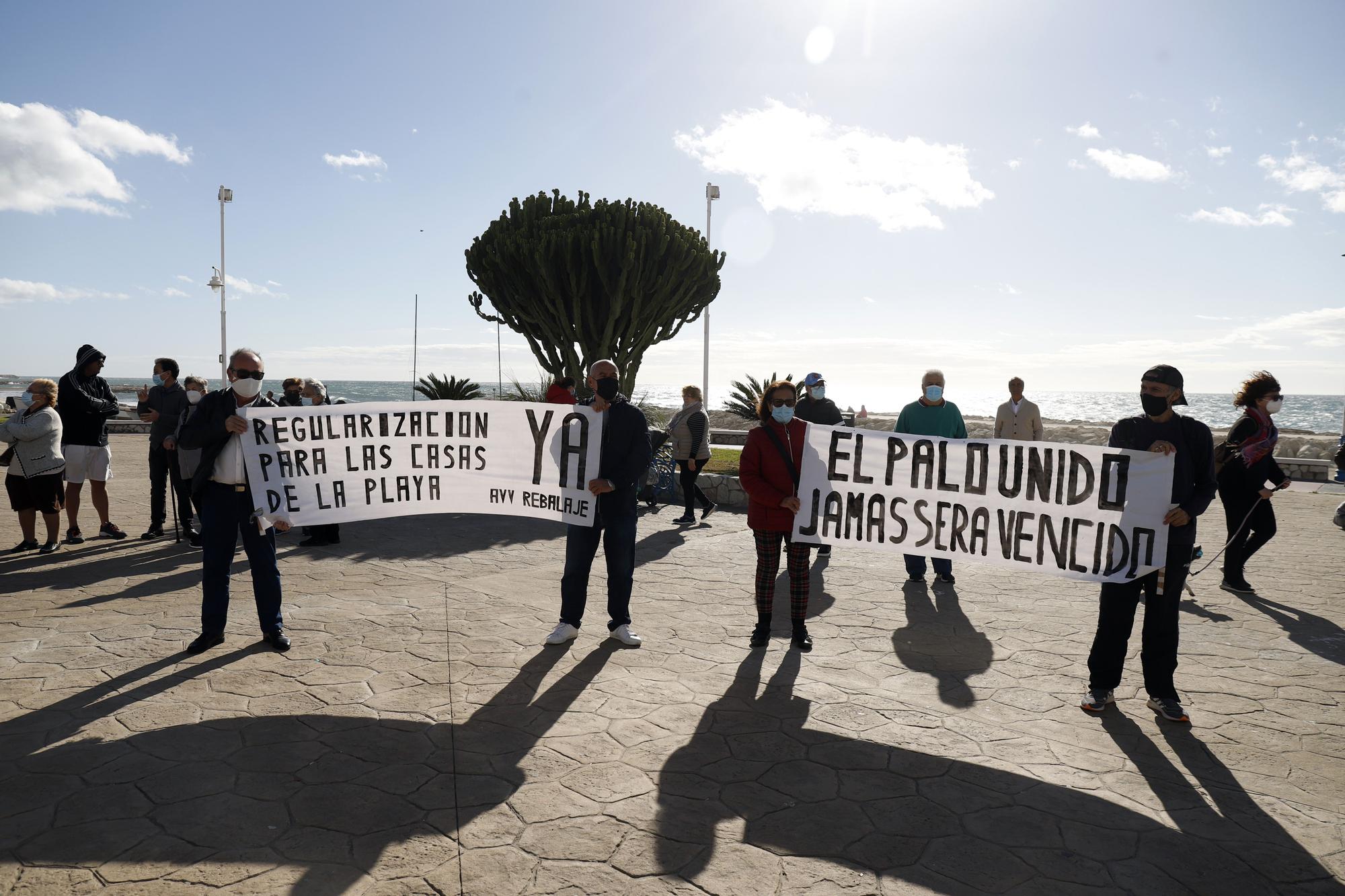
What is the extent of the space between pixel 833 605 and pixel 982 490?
2.11 meters

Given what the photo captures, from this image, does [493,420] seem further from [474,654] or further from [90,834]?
[90,834]

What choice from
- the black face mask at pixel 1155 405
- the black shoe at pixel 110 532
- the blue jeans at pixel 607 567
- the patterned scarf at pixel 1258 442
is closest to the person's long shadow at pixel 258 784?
the blue jeans at pixel 607 567

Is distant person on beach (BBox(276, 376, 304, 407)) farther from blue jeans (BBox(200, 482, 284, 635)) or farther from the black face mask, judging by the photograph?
the black face mask

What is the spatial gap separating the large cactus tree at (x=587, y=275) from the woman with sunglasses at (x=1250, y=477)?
41.5ft

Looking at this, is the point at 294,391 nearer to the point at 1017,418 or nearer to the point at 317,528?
the point at 317,528

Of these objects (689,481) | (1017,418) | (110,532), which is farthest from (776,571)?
(110,532)

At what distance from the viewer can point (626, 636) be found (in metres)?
5.79


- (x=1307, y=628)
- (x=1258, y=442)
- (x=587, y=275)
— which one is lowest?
(x=1307, y=628)

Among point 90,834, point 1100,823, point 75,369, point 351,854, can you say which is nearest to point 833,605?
point 1100,823

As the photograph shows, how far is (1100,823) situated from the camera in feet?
11.2

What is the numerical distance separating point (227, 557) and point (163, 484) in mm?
5118

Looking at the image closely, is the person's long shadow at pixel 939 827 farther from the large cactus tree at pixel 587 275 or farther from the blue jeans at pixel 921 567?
the large cactus tree at pixel 587 275

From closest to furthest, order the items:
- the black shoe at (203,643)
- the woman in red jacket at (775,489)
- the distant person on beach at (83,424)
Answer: the black shoe at (203,643)
the woman in red jacket at (775,489)
the distant person on beach at (83,424)

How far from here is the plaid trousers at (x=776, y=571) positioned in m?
5.70
